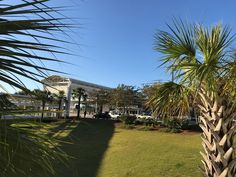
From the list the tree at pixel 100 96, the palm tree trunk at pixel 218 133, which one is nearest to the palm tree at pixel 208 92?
the palm tree trunk at pixel 218 133

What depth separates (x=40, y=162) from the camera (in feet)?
5.09

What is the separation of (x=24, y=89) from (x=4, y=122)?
0.15 m

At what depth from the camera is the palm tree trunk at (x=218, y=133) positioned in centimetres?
546

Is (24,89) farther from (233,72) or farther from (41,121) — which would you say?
(233,72)

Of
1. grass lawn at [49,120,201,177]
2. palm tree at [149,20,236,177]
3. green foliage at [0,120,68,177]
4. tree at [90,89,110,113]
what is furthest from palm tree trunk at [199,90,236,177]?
tree at [90,89,110,113]

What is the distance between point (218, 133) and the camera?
18.1 feet

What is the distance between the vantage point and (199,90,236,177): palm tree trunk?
5457 mm

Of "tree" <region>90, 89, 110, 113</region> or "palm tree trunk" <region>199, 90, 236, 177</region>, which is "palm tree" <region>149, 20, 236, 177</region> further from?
"tree" <region>90, 89, 110, 113</region>

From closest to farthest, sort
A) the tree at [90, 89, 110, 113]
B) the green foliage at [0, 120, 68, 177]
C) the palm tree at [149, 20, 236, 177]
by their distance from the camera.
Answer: the green foliage at [0, 120, 68, 177]
the palm tree at [149, 20, 236, 177]
the tree at [90, 89, 110, 113]

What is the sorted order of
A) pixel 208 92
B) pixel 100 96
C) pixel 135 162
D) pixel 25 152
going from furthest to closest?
pixel 100 96 < pixel 135 162 < pixel 208 92 < pixel 25 152

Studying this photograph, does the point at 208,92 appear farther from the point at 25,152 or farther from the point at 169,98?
the point at 25,152

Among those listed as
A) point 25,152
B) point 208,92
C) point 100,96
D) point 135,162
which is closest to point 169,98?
point 208,92

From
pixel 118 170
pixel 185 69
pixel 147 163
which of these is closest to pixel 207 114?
pixel 185 69

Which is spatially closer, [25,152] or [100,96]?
[25,152]
